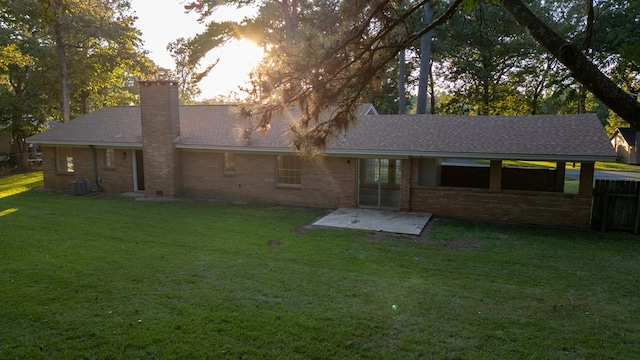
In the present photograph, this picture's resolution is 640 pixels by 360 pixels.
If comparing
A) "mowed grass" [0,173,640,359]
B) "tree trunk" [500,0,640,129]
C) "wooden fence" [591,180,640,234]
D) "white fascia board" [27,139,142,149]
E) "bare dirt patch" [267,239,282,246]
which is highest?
"tree trunk" [500,0,640,129]

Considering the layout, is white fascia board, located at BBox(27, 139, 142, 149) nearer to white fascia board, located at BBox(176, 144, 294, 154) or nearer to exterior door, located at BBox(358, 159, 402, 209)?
white fascia board, located at BBox(176, 144, 294, 154)

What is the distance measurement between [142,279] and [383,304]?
4.37 meters

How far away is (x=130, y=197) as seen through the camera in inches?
664

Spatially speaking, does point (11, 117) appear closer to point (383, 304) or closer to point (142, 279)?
point (142, 279)

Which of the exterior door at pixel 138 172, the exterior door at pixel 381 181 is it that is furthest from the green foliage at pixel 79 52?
the exterior door at pixel 381 181

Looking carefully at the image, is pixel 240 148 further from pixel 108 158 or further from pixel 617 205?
pixel 617 205

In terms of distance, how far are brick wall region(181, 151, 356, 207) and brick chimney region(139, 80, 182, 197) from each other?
71 cm

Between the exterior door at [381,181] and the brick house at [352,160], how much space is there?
0.05 metres

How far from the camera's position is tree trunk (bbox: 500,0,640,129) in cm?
343

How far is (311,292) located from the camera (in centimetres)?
720

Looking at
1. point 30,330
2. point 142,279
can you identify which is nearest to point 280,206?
point 142,279

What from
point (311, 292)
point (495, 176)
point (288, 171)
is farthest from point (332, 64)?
point (288, 171)

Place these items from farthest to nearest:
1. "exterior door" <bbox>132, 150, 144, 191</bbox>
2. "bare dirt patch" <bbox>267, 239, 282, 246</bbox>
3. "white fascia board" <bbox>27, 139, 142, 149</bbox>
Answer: "exterior door" <bbox>132, 150, 144, 191</bbox>
"white fascia board" <bbox>27, 139, 142, 149</bbox>
"bare dirt patch" <bbox>267, 239, 282, 246</bbox>

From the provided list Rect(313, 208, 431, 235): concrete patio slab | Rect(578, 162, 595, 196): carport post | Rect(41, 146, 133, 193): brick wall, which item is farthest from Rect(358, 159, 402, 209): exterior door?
Rect(41, 146, 133, 193): brick wall
